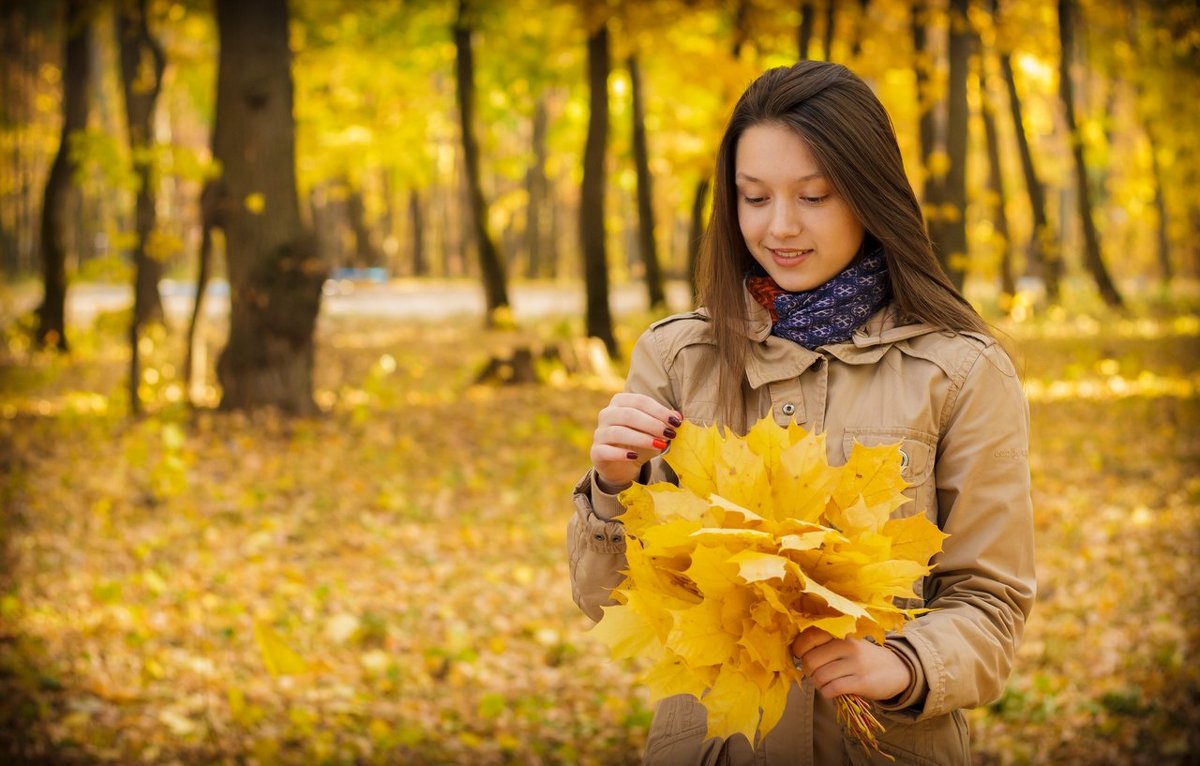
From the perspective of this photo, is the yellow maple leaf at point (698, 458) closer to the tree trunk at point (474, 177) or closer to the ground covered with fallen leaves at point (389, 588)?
the ground covered with fallen leaves at point (389, 588)

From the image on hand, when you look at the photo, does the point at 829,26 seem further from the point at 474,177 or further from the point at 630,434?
the point at 630,434

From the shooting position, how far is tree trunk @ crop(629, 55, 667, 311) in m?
16.0

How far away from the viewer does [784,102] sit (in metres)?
1.94

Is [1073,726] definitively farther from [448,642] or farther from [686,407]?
[686,407]

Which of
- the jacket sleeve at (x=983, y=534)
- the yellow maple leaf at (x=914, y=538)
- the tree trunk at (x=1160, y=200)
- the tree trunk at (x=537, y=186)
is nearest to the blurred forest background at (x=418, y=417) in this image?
the jacket sleeve at (x=983, y=534)

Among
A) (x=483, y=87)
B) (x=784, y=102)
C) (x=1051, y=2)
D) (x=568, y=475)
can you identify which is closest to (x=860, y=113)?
(x=784, y=102)

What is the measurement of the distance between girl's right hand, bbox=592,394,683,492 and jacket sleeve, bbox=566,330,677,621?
0.09 m

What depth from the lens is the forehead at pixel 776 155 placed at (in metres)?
1.94

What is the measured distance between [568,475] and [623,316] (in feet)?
38.6

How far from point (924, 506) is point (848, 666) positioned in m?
0.39

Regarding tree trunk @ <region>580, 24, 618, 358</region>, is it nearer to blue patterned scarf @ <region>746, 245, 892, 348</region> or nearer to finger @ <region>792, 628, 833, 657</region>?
blue patterned scarf @ <region>746, 245, 892, 348</region>

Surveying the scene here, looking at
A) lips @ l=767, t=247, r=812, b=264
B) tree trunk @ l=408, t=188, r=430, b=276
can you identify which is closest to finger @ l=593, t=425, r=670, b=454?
lips @ l=767, t=247, r=812, b=264

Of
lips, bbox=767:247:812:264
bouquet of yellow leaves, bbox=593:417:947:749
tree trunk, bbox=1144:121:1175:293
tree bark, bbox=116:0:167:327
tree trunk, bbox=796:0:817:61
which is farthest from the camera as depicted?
tree trunk, bbox=1144:121:1175:293

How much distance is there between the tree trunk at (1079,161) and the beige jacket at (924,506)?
17.2 meters
